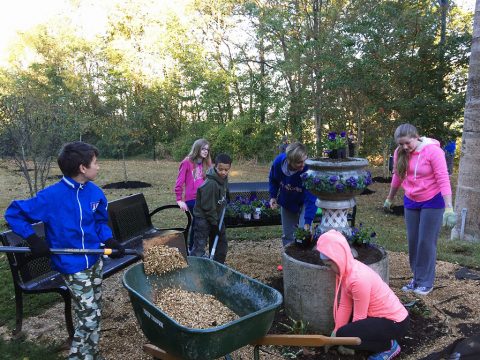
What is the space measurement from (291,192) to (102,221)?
7.50 ft

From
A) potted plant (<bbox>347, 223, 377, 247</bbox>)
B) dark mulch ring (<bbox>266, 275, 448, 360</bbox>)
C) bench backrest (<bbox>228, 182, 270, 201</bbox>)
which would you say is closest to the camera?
dark mulch ring (<bbox>266, 275, 448, 360</bbox>)

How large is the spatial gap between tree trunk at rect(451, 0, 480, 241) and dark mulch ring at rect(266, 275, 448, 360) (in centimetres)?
316

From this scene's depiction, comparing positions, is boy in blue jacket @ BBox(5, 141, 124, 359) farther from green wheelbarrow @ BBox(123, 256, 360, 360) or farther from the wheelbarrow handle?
green wheelbarrow @ BBox(123, 256, 360, 360)

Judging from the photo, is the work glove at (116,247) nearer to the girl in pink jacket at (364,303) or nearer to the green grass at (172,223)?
the green grass at (172,223)

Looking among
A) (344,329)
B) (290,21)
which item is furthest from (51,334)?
(290,21)

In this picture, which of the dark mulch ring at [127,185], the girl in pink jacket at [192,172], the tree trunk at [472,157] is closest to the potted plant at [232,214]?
the girl in pink jacket at [192,172]

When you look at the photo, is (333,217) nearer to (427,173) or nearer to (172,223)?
(427,173)

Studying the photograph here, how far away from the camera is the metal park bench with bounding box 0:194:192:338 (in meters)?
3.41

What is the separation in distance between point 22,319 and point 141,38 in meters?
Result: 19.9

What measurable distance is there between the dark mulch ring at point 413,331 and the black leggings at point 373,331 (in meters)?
0.33

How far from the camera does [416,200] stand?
4203 mm

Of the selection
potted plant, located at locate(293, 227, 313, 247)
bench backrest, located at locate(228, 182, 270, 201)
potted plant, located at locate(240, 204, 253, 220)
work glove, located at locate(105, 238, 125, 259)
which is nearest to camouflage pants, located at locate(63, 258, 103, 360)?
work glove, located at locate(105, 238, 125, 259)

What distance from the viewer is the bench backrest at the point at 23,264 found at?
341 cm

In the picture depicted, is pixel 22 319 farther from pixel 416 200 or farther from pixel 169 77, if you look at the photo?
pixel 169 77
